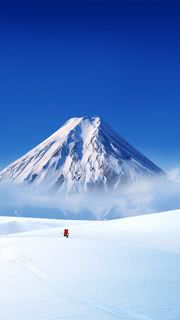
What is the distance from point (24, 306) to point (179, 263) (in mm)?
6228

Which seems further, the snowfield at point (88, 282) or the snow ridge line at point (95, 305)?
the snowfield at point (88, 282)

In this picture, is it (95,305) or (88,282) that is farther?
(88,282)

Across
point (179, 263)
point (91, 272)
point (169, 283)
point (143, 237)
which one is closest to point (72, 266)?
point (91, 272)

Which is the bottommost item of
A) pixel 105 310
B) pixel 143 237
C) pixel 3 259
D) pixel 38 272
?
pixel 105 310

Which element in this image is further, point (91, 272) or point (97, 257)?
point (97, 257)

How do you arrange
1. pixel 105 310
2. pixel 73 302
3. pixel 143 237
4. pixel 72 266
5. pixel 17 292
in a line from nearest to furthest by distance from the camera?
1. pixel 105 310
2. pixel 73 302
3. pixel 17 292
4. pixel 72 266
5. pixel 143 237

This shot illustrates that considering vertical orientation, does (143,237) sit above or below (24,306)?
→ above

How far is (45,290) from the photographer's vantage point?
9898 millimetres

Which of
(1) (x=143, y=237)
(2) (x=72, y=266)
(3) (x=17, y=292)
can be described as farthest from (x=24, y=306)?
(1) (x=143, y=237)

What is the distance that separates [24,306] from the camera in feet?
27.7

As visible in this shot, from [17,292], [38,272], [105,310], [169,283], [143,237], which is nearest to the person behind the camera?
[105,310]

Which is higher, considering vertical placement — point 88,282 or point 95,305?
point 88,282

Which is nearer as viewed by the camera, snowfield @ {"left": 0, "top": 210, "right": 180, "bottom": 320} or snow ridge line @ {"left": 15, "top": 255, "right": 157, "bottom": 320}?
snow ridge line @ {"left": 15, "top": 255, "right": 157, "bottom": 320}

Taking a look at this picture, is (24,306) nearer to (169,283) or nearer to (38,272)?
(169,283)
